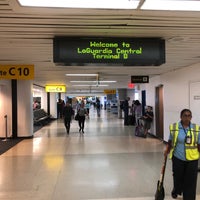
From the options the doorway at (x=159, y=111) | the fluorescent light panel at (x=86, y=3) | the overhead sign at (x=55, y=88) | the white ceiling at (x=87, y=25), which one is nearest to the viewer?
the fluorescent light panel at (x=86, y=3)

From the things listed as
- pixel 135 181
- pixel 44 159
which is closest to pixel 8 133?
pixel 44 159

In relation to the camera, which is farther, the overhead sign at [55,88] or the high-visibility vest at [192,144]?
the overhead sign at [55,88]

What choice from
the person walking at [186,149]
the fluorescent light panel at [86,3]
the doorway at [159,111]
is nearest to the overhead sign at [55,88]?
the doorway at [159,111]

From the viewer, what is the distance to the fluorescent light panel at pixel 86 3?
2785 millimetres

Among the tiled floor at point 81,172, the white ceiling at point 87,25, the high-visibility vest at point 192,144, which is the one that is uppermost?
the white ceiling at point 87,25

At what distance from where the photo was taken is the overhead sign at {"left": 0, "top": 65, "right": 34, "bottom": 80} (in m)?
6.21

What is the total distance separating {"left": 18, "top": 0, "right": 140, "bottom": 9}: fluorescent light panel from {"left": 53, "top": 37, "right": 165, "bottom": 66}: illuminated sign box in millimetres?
1095

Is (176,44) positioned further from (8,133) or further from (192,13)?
(8,133)

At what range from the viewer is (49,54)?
566 cm

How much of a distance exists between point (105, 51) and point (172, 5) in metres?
1.36

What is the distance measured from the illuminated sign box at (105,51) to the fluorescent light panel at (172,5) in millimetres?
1113

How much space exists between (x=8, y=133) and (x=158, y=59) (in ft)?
28.6

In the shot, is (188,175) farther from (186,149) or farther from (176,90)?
(176,90)

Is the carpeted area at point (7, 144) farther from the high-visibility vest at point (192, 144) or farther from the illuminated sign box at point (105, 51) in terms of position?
the high-visibility vest at point (192, 144)
